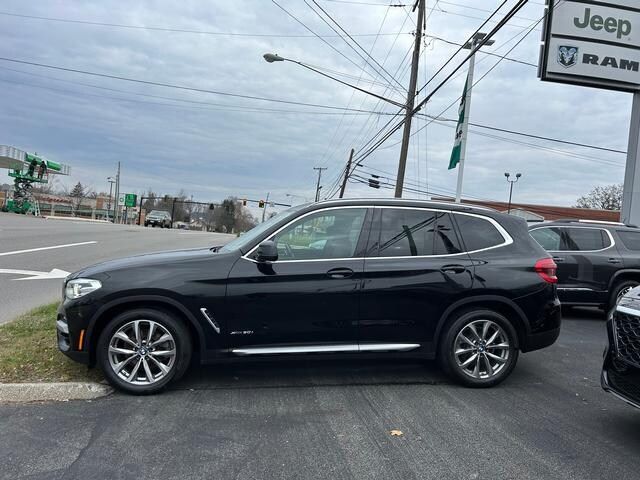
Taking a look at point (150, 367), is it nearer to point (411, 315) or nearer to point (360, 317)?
point (360, 317)

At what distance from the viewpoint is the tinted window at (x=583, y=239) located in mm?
8734

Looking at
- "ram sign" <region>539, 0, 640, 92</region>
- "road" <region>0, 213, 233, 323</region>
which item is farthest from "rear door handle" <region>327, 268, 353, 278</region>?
"ram sign" <region>539, 0, 640, 92</region>

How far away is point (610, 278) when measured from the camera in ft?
28.0

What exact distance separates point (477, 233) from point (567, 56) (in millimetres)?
12126

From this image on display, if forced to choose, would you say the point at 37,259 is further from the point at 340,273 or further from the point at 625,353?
the point at 625,353

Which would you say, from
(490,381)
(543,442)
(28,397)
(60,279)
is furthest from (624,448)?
(60,279)

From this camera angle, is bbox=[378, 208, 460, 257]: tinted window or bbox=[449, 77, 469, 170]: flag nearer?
bbox=[378, 208, 460, 257]: tinted window

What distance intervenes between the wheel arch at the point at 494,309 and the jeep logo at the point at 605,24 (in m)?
12.8

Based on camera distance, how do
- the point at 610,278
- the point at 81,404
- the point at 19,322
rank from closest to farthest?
1. the point at 81,404
2. the point at 19,322
3. the point at 610,278

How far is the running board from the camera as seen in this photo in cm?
443

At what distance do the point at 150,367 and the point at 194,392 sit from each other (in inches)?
17.6

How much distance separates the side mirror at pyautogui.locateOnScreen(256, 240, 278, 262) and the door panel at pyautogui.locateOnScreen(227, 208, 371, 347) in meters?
0.10

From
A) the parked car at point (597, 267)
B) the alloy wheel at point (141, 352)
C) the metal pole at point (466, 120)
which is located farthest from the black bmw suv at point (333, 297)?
the metal pole at point (466, 120)

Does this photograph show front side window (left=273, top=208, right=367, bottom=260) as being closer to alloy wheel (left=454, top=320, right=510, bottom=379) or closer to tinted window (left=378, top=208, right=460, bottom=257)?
tinted window (left=378, top=208, right=460, bottom=257)
